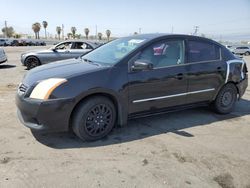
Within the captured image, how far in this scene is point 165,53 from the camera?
4.69 metres

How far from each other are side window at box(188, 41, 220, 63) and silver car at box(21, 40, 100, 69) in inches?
276

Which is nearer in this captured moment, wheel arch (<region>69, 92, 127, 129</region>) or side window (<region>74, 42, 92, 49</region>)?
wheel arch (<region>69, 92, 127, 129</region>)

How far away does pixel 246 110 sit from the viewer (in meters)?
6.04

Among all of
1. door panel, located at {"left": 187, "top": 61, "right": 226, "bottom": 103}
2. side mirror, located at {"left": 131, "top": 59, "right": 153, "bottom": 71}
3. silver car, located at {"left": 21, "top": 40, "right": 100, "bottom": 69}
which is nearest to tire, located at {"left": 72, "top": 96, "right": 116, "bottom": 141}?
side mirror, located at {"left": 131, "top": 59, "right": 153, "bottom": 71}

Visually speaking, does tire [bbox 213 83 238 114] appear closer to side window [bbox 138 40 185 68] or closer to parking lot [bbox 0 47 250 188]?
parking lot [bbox 0 47 250 188]

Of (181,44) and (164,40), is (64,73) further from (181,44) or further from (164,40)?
(181,44)

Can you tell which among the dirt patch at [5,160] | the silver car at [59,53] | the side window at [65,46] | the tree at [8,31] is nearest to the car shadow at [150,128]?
the dirt patch at [5,160]

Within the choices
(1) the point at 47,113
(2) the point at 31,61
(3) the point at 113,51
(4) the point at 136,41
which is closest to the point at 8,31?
(2) the point at 31,61

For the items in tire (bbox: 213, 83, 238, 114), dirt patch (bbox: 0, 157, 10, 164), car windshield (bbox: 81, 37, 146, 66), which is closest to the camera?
dirt patch (bbox: 0, 157, 10, 164)

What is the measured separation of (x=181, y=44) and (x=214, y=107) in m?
1.59

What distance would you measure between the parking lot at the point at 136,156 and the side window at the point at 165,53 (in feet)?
3.67

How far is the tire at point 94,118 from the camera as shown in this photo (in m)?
3.90

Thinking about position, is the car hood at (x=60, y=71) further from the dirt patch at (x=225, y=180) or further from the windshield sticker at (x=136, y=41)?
the dirt patch at (x=225, y=180)

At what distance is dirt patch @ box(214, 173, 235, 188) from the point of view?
304cm
